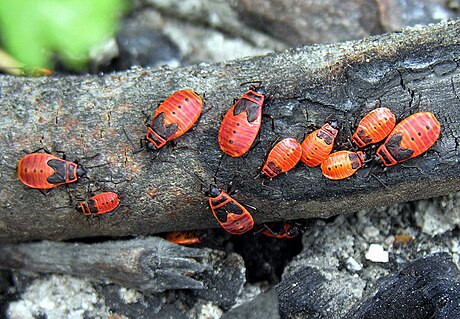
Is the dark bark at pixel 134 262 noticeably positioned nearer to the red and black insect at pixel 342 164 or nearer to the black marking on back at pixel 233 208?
the black marking on back at pixel 233 208

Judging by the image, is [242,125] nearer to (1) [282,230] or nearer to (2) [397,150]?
(2) [397,150]

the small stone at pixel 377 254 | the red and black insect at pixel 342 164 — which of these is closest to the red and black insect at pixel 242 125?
the red and black insect at pixel 342 164

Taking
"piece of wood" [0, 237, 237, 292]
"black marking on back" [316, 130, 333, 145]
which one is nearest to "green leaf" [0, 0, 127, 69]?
"piece of wood" [0, 237, 237, 292]

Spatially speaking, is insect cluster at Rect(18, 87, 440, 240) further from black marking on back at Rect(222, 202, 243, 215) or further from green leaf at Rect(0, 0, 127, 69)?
green leaf at Rect(0, 0, 127, 69)

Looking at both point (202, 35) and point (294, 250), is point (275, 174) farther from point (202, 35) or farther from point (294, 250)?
point (202, 35)

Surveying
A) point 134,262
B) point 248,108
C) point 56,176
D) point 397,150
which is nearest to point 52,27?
point 56,176

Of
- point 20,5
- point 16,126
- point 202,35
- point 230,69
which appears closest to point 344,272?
point 230,69
